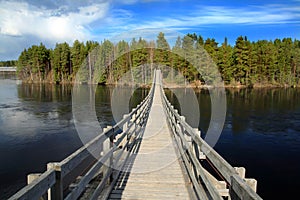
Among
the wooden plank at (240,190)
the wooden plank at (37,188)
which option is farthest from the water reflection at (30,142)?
the wooden plank at (240,190)

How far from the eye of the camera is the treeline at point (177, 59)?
49188 mm

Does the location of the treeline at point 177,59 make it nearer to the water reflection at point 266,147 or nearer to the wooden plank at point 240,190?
the water reflection at point 266,147

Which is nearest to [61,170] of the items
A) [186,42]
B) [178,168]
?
[178,168]

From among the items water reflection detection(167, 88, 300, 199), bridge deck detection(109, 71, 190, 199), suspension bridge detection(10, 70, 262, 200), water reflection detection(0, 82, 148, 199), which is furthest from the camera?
water reflection detection(0, 82, 148, 199)

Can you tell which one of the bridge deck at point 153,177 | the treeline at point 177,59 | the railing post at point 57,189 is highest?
the treeline at point 177,59

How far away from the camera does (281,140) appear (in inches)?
542

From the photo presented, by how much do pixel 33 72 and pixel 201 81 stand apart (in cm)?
3864

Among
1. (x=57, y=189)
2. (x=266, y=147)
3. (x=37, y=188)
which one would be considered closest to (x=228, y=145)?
(x=266, y=147)

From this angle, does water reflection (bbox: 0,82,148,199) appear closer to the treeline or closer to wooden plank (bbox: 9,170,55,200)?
wooden plank (bbox: 9,170,55,200)

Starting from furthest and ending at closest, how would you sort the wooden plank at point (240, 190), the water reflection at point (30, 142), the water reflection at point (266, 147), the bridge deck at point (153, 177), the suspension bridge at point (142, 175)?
the water reflection at point (30, 142) < the water reflection at point (266, 147) < the bridge deck at point (153, 177) < the suspension bridge at point (142, 175) < the wooden plank at point (240, 190)

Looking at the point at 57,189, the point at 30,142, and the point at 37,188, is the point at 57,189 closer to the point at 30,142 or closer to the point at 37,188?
the point at 37,188

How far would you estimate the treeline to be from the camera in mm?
49188

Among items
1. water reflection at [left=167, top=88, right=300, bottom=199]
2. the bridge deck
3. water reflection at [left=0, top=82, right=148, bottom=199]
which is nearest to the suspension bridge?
the bridge deck

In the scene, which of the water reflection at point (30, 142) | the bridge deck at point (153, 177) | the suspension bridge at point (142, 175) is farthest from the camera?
the water reflection at point (30, 142)
